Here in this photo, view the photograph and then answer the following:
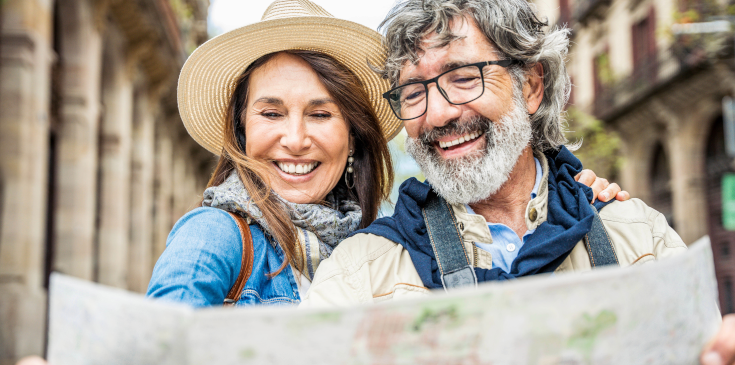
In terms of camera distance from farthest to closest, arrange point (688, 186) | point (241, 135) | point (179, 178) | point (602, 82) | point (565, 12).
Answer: point (565, 12) → point (602, 82) → point (179, 178) → point (688, 186) → point (241, 135)

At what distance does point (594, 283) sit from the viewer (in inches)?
37.6

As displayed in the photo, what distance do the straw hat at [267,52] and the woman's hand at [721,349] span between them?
65.4 inches

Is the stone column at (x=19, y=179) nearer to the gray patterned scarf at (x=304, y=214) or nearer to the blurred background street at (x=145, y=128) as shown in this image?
the blurred background street at (x=145, y=128)

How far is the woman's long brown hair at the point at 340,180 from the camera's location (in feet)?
7.27

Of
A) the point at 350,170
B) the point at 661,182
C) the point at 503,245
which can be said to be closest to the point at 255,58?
the point at 350,170

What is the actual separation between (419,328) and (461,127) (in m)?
1.25

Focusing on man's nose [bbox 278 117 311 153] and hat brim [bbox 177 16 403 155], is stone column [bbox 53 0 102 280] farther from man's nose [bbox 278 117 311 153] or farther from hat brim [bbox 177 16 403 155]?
man's nose [bbox 278 117 311 153]

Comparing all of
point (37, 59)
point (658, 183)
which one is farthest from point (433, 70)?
point (658, 183)

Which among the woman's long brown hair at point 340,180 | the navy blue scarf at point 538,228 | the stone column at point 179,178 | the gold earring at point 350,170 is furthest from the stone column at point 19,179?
the stone column at point 179,178

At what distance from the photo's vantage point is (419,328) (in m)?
0.94

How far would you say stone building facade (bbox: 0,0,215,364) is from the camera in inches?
286

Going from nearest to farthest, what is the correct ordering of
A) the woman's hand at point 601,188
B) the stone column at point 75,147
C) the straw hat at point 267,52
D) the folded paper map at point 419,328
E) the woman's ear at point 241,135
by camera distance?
the folded paper map at point 419,328, the woman's hand at point 601,188, the straw hat at point 267,52, the woman's ear at point 241,135, the stone column at point 75,147

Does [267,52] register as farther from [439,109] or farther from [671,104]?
[671,104]

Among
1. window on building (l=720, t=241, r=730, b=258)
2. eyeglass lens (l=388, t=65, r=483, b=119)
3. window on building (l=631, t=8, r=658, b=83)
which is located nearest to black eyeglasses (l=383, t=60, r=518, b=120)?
eyeglass lens (l=388, t=65, r=483, b=119)
